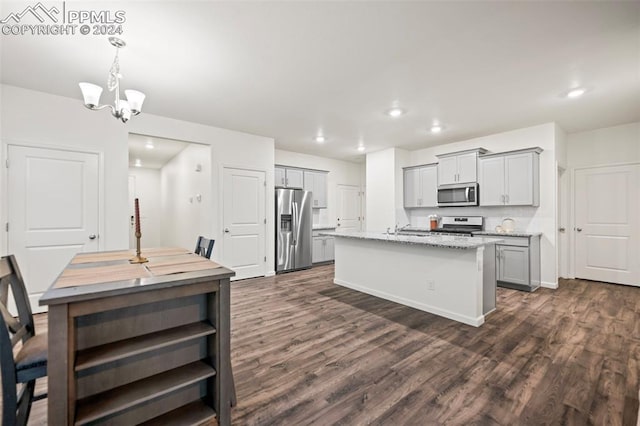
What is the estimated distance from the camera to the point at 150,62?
8.75 feet

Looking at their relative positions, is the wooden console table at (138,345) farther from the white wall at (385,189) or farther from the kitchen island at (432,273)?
the white wall at (385,189)

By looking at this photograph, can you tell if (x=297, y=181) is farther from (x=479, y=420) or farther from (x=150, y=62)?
(x=479, y=420)

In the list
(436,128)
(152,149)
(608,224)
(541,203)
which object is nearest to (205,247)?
(436,128)

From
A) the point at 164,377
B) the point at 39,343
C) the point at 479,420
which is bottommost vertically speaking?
the point at 479,420

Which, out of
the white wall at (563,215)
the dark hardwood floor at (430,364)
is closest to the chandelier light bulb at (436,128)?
the white wall at (563,215)

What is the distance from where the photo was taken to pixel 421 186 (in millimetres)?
6008

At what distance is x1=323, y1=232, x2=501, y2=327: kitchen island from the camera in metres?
3.05

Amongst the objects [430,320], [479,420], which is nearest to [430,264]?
[430,320]

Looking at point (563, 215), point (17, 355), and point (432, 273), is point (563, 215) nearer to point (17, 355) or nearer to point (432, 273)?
point (432, 273)

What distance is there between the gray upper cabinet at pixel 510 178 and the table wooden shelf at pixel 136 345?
505cm

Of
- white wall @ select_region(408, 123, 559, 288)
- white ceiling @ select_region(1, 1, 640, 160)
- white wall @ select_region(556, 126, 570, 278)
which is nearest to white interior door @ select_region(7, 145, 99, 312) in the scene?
white ceiling @ select_region(1, 1, 640, 160)

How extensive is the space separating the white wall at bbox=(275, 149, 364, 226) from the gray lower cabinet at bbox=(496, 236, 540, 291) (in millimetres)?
4008

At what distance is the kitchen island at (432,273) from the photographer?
305 cm

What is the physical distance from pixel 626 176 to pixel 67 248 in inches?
331
